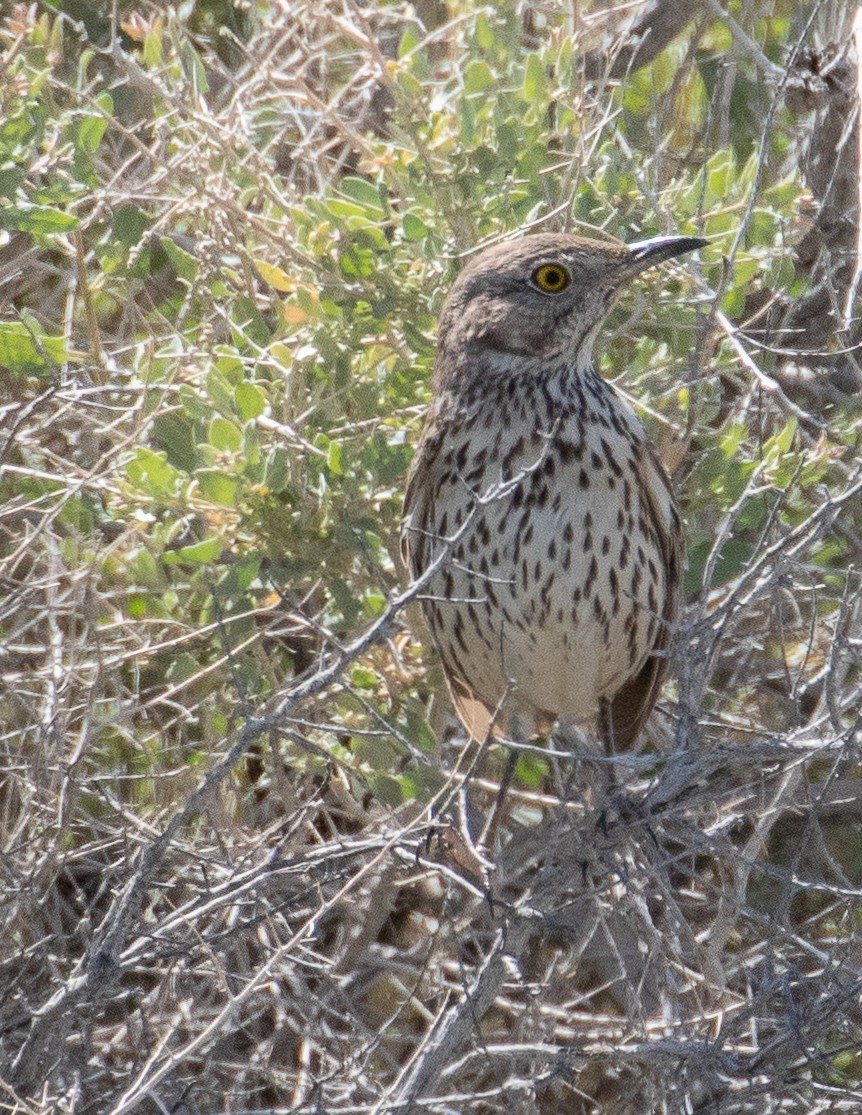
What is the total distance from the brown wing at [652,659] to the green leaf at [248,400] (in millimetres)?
1123

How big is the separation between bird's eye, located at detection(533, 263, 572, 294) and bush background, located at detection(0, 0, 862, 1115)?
0.20m

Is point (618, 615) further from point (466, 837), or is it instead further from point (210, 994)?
point (210, 994)

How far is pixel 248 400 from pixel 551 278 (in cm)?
99

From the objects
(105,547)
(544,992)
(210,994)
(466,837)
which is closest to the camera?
(466,837)

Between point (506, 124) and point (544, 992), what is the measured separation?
241cm

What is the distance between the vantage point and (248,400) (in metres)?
4.74

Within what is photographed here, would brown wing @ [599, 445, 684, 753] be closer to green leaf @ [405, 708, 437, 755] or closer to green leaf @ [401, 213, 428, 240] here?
green leaf @ [405, 708, 437, 755]

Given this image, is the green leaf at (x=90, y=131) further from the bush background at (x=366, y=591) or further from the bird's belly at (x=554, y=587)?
the bird's belly at (x=554, y=587)

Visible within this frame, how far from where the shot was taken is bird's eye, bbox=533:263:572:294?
200 inches

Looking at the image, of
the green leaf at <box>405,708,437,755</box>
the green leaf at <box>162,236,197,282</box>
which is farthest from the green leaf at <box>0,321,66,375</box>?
the green leaf at <box>405,708,437,755</box>

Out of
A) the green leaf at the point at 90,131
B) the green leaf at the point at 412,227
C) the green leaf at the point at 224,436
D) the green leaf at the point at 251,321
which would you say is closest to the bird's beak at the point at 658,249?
the green leaf at the point at 412,227

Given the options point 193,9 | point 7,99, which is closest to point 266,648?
point 7,99

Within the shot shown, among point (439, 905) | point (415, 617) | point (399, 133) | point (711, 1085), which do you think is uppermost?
point (399, 133)

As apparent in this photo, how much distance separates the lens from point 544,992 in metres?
4.78
